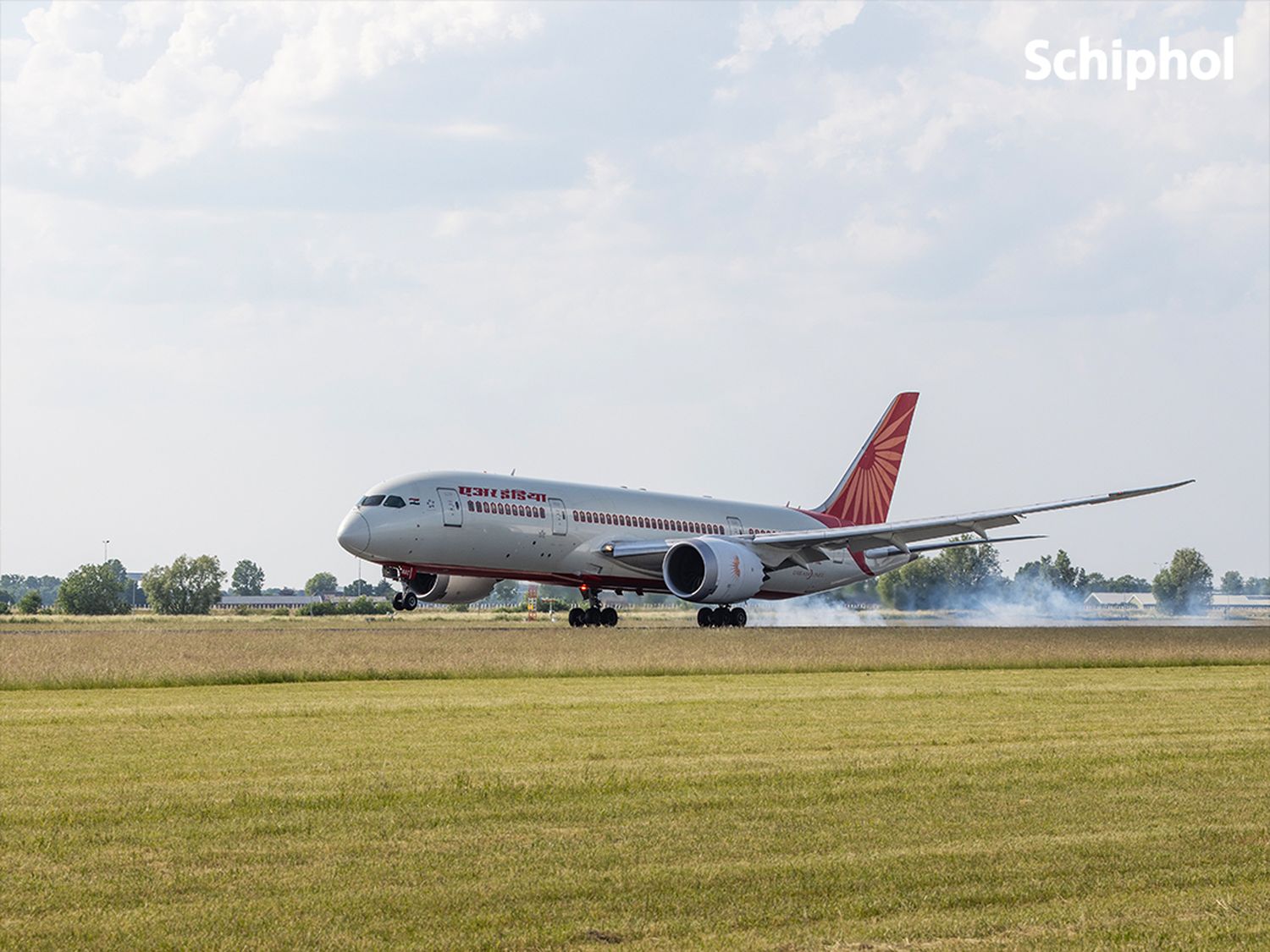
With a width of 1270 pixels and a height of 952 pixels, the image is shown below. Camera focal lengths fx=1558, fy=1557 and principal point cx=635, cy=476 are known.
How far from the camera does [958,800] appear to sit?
1138 cm

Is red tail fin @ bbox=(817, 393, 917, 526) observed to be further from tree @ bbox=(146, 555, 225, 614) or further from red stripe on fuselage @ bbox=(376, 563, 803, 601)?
tree @ bbox=(146, 555, 225, 614)

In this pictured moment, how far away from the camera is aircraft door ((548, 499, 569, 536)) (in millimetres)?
43281

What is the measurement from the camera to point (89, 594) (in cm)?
11712

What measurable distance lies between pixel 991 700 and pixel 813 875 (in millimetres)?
11838

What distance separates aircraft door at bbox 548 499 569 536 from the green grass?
24.8m

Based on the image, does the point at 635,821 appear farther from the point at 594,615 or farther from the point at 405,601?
the point at 594,615

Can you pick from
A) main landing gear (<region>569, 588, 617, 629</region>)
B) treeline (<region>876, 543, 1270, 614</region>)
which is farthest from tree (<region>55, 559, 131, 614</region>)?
main landing gear (<region>569, 588, 617, 629</region>)

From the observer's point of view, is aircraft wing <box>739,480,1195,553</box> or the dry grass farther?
aircraft wing <box>739,480,1195,553</box>

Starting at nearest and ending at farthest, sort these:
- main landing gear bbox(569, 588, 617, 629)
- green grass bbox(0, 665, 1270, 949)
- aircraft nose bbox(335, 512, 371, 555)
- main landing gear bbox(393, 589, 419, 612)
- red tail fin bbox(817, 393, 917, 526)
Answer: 1. green grass bbox(0, 665, 1270, 949)
2. aircraft nose bbox(335, 512, 371, 555)
3. main landing gear bbox(393, 589, 419, 612)
4. main landing gear bbox(569, 588, 617, 629)
5. red tail fin bbox(817, 393, 917, 526)

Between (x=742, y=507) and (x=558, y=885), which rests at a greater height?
(x=742, y=507)

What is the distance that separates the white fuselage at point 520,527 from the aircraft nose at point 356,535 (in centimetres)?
2

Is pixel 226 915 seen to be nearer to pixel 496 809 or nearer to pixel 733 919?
pixel 733 919

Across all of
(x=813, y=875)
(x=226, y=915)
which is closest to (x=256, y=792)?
(x=226, y=915)

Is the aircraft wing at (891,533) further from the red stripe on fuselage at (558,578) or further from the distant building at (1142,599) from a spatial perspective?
the distant building at (1142,599)
